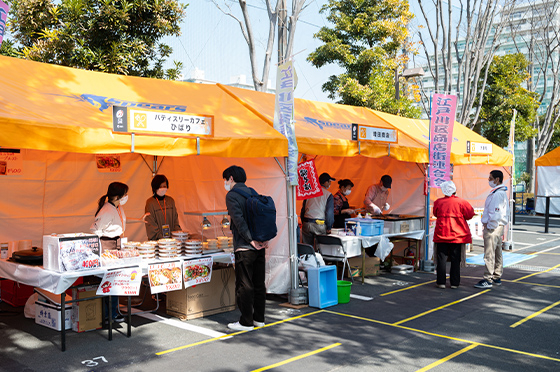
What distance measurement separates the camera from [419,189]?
33.1ft

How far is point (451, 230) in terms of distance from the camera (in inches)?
304

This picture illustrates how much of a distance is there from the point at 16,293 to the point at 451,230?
6.30 meters

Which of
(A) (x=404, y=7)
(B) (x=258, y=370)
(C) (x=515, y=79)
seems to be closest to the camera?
(B) (x=258, y=370)

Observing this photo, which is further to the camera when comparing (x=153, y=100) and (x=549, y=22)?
(x=549, y=22)

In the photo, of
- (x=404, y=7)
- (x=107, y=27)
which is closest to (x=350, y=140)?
Result: (x=107, y=27)

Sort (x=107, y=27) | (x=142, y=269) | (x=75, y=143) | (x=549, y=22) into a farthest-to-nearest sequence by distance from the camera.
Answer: (x=549, y=22), (x=107, y=27), (x=142, y=269), (x=75, y=143)

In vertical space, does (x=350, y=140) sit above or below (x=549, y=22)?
below

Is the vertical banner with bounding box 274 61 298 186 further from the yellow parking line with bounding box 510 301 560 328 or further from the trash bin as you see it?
the yellow parking line with bounding box 510 301 560 328

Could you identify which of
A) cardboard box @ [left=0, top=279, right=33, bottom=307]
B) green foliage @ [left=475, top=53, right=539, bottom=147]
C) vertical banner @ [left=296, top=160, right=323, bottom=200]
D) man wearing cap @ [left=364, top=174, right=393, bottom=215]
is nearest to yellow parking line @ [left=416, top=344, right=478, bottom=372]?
vertical banner @ [left=296, top=160, right=323, bottom=200]

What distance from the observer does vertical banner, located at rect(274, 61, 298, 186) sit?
22.0 feet

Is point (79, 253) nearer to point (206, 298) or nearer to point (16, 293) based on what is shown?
point (206, 298)

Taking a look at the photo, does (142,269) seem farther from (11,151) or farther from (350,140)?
(350,140)

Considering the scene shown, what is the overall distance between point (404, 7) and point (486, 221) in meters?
12.8

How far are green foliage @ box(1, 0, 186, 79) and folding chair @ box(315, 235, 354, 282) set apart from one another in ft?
20.9
